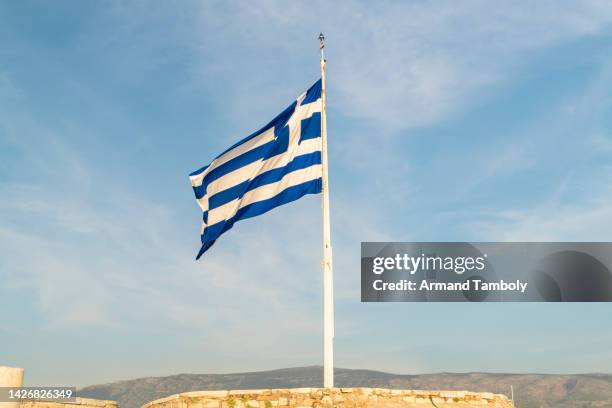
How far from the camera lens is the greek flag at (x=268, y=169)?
19.6m

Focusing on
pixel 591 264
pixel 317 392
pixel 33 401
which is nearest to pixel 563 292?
pixel 591 264

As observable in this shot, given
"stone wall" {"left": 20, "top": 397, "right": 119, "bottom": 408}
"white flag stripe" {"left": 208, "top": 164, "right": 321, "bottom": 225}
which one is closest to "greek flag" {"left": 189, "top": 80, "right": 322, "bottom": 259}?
"white flag stripe" {"left": 208, "top": 164, "right": 321, "bottom": 225}

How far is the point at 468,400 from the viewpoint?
1625 cm

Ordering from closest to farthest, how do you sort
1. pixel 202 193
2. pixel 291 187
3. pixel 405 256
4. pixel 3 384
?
1. pixel 3 384
2. pixel 291 187
3. pixel 202 193
4. pixel 405 256

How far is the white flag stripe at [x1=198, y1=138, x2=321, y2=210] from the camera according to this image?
65.1 ft

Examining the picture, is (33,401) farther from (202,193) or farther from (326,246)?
(326,246)

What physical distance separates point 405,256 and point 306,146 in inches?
459

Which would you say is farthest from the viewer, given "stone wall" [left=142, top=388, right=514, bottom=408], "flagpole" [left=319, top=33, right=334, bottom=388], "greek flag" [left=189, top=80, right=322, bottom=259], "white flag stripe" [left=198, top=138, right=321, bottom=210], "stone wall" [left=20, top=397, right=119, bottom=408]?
"stone wall" [left=20, top=397, right=119, bottom=408]

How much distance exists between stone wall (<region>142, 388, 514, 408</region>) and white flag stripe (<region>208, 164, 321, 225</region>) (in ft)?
19.3

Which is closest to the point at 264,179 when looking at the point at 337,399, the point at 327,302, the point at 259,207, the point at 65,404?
the point at 259,207

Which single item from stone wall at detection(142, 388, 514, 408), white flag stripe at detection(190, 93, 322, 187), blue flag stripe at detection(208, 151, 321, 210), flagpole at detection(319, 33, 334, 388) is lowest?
stone wall at detection(142, 388, 514, 408)

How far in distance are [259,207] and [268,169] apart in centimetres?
112

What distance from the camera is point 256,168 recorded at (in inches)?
806

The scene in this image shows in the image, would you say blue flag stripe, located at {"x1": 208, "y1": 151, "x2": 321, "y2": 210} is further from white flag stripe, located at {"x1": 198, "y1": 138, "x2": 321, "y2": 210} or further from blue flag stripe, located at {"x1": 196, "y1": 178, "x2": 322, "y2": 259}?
blue flag stripe, located at {"x1": 196, "y1": 178, "x2": 322, "y2": 259}
